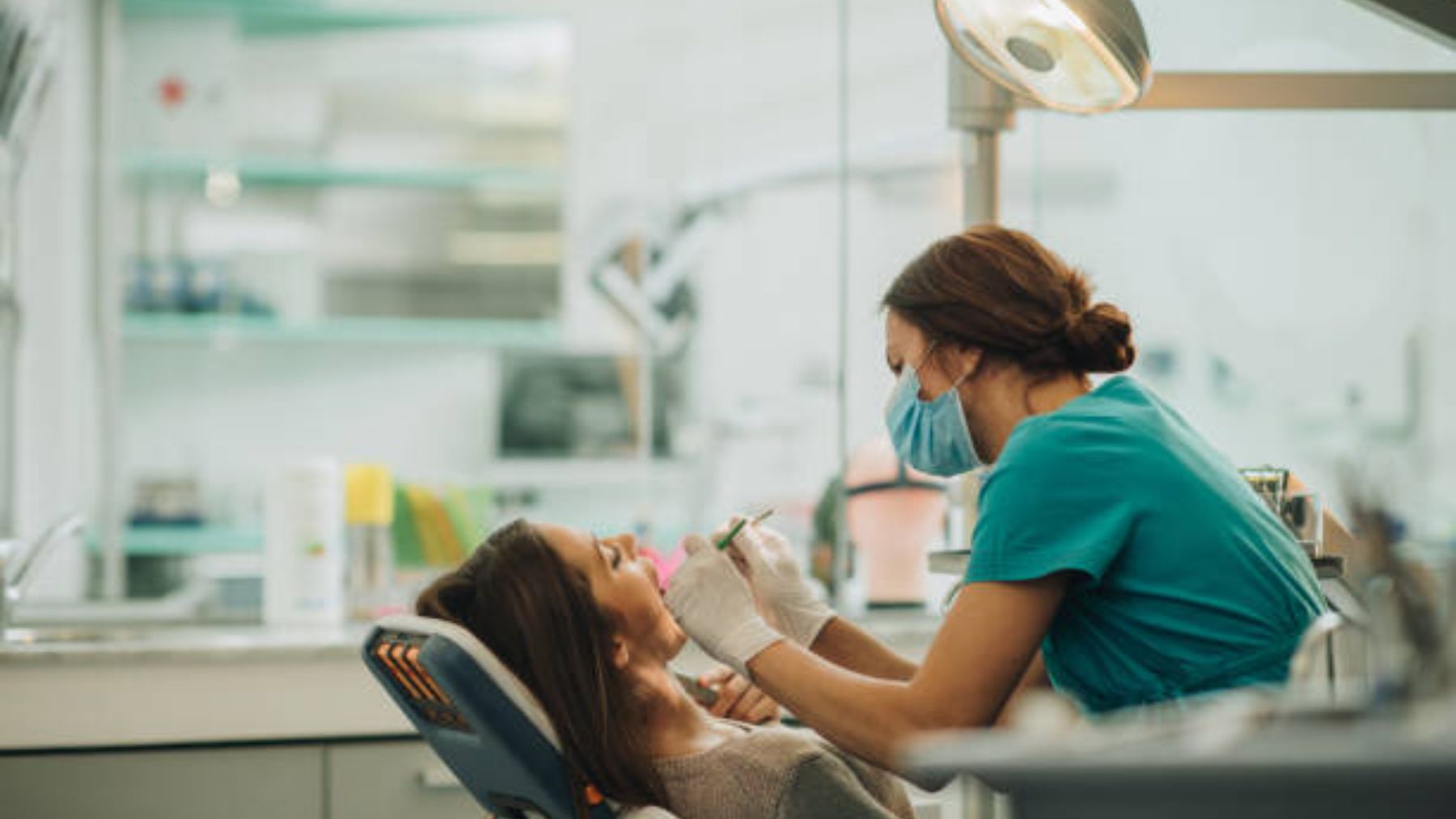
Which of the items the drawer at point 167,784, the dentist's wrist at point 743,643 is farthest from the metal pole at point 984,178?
the drawer at point 167,784

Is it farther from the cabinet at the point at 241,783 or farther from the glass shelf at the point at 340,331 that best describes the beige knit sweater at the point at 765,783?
the glass shelf at the point at 340,331

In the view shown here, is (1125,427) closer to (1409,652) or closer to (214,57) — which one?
(1409,652)

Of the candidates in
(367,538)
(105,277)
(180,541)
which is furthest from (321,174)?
(367,538)

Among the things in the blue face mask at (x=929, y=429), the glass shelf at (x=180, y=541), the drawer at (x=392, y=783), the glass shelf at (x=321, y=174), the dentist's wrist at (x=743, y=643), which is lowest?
the drawer at (x=392, y=783)

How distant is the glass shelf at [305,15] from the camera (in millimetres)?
4520

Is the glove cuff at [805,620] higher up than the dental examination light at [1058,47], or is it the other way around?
the dental examination light at [1058,47]

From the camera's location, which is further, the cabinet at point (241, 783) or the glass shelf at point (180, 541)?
the glass shelf at point (180, 541)

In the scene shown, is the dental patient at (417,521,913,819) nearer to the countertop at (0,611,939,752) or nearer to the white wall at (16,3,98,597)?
the countertop at (0,611,939,752)

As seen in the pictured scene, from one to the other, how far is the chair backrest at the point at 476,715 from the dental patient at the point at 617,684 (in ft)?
0.14

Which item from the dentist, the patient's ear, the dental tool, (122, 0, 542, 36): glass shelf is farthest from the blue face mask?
(122, 0, 542, 36): glass shelf

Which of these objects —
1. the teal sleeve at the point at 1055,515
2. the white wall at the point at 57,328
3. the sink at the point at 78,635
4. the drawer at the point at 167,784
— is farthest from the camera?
the white wall at the point at 57,328

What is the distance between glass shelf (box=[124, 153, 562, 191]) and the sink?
7.29ft

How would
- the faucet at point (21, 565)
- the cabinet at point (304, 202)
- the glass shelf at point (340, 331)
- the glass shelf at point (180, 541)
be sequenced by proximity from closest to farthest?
1. the faucet at point (21, 565)
2. the glass shelf at point (180, 541)
3. the glass shelf at point (340, 331)
4. the cabinet at point (304, 202)

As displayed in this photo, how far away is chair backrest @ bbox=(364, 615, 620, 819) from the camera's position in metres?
1.40
